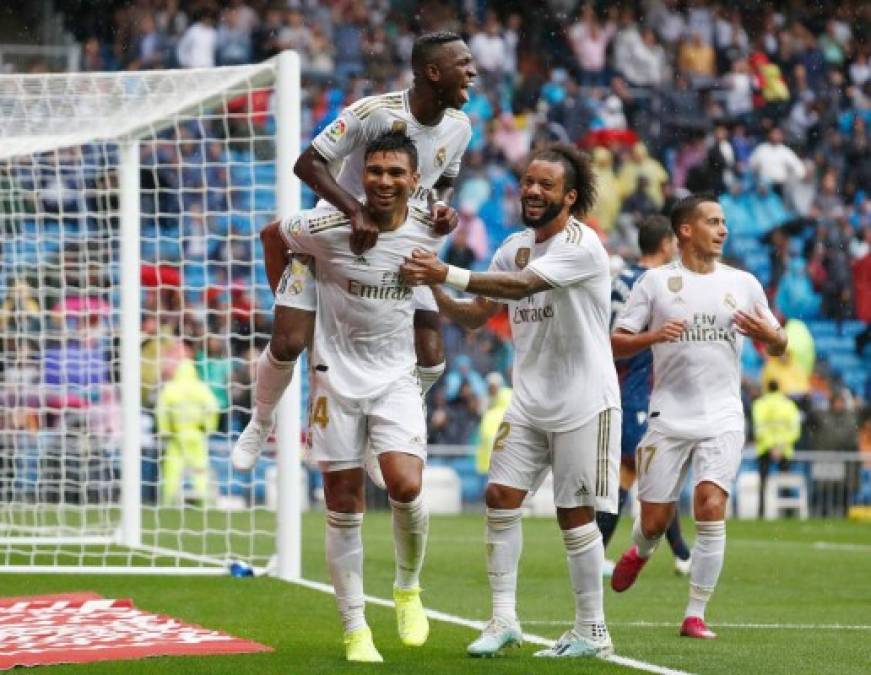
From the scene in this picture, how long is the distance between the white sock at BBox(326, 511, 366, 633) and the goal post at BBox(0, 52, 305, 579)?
3606 mm

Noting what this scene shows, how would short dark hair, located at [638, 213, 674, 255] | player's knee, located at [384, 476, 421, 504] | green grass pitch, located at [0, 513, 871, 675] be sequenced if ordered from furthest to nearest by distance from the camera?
short dark hair, located at [638, 213, 674, 255] → player's knee, located at [384, 476, 421, 504] → green grass pitch, located at [0, 513, 871, 675]

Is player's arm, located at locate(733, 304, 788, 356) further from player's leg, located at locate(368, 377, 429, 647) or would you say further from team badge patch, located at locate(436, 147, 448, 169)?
player's leg, located at locate(368, 377, 429, 647)

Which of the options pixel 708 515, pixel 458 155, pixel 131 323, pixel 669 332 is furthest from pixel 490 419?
pixel 458 155

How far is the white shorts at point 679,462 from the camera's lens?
9.55 m

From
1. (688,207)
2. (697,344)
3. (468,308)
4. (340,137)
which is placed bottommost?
(697,344)

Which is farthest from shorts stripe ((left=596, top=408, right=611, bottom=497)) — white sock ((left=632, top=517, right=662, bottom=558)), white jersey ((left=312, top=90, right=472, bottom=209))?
white sock ((left=632, top=517, right=662, bottom=558))

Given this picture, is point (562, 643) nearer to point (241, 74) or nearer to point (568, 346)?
point (568, 346)

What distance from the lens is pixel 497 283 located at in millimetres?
7801

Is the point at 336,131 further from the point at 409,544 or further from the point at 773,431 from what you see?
the point at 773,431

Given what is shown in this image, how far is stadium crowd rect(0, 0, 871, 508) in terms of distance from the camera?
86.1ft

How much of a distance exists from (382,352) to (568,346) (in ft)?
2.68

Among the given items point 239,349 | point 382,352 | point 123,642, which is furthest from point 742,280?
point 239,349

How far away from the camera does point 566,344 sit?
26.9 feet

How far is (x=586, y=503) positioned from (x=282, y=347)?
1.55 meters
